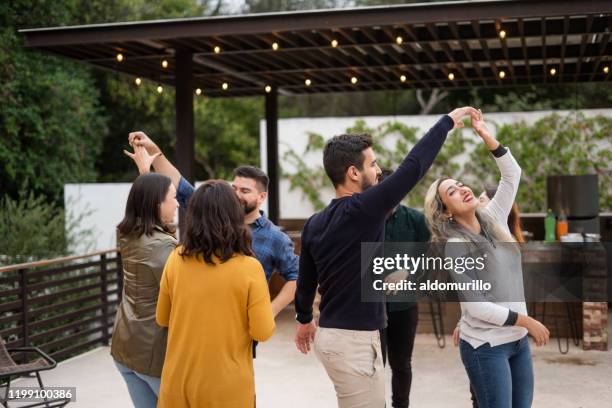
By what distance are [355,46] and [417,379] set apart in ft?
11.9

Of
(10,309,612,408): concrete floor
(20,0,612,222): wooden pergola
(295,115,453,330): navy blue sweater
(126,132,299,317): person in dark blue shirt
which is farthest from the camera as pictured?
(20,0,612,222): wooden pergola

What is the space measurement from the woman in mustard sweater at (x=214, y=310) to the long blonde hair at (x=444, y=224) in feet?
2.78

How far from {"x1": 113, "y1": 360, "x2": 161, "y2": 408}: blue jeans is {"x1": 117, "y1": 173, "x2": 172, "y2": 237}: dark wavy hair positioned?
558mm

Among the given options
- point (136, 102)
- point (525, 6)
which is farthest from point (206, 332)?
point (136, 102)

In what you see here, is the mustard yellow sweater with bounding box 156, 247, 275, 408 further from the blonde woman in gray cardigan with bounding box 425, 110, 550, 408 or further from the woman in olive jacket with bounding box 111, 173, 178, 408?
the blonde woman in gray cardigan with bounding box 425, 110, 550, 408

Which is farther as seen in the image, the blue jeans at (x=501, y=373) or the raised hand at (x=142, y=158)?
the raised hand at (x=142, y=158)

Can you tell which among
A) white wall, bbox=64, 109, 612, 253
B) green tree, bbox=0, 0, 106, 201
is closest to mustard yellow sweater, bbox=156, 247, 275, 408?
white wall, bbox=64, 109, 612, 253

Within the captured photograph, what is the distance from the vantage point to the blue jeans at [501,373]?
287cm

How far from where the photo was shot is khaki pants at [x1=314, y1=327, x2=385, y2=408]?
2.64 metres

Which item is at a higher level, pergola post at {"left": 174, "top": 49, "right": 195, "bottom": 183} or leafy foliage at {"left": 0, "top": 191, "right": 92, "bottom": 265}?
pergola post at {"left": 174, "top": 49, "right": 195, "bottom": 183}

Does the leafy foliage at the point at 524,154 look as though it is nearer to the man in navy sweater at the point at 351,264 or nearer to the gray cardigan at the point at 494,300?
the gray cardigan at the point at 494,300

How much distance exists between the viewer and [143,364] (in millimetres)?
3064

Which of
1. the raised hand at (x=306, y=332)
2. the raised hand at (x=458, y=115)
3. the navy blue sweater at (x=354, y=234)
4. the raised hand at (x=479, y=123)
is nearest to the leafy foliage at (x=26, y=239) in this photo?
the raised hand at (x=306, y=332)

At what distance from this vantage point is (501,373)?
113 inches
